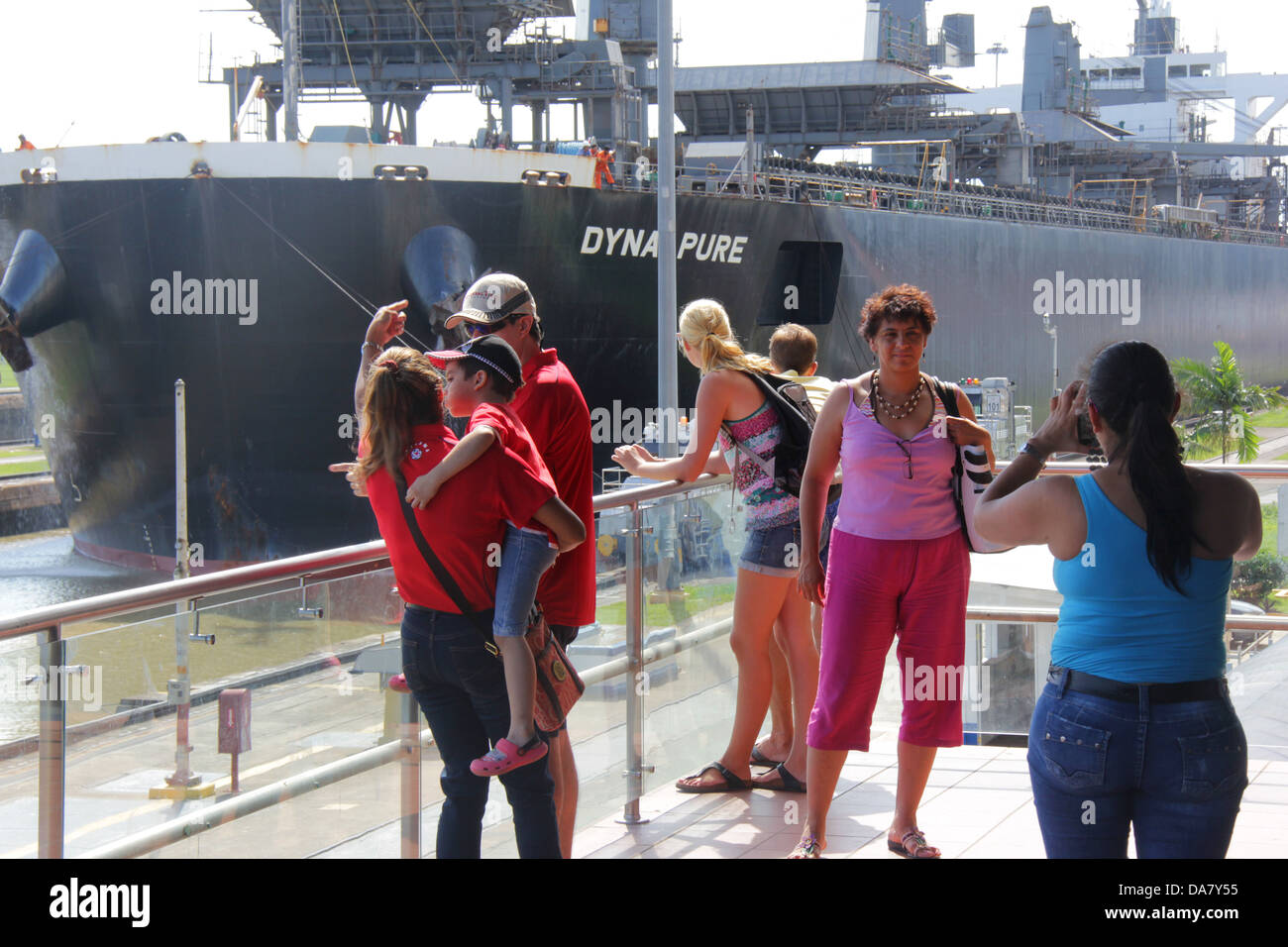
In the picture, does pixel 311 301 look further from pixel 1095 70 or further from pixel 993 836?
pixel 1095 70

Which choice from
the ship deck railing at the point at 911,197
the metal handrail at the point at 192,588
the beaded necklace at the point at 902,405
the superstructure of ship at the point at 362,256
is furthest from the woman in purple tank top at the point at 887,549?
the ship deck railing at the point at 911,197

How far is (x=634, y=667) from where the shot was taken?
4727mm

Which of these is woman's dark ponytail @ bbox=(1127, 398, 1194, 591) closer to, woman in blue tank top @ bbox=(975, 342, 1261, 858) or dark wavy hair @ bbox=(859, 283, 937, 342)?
woman in blue tank top @ bbox=(975, 342, 1261, 858)

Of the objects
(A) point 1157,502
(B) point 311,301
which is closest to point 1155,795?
(A) point 1157,502

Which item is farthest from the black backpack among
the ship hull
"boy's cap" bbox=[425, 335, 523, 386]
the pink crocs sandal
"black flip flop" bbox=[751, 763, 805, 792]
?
the ship hull

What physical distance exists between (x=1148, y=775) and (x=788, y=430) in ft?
6.83

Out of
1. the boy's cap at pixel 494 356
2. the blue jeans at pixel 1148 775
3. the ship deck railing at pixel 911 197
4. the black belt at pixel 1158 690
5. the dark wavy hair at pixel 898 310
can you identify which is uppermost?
the ship deck railing at pixel 911 197

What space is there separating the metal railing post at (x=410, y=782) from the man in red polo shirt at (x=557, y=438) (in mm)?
→ 371

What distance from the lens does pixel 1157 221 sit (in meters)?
39.2

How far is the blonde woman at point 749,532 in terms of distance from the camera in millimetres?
4336

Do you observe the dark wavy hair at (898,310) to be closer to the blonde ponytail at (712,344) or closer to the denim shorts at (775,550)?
the blonde ponytail at (712,344)

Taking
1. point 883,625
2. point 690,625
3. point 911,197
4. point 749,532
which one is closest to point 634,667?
point 690,625

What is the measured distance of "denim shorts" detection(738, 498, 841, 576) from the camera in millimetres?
4465
